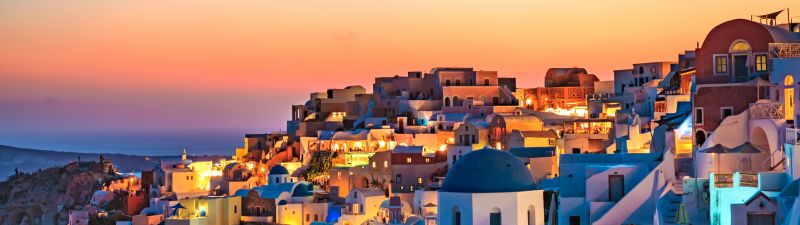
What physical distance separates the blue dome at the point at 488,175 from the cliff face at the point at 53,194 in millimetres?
49859

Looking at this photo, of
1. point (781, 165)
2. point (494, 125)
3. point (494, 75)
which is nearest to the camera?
point (781, 165)

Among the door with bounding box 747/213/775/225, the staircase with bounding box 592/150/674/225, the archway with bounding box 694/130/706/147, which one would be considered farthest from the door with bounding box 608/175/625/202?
the door with bounding box 747/213/775/225

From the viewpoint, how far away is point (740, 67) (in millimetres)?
28922

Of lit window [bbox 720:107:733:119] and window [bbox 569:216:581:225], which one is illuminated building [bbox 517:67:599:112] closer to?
lit window [bbox 720:107:733:119]

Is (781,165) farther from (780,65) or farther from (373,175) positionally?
(373,175)

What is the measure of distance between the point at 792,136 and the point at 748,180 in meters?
1.15

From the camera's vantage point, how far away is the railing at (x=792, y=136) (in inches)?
847

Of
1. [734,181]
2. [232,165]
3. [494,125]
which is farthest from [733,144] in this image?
[232,165]

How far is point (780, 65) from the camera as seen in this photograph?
25578 mm

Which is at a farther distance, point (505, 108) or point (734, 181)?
point (505, 108)

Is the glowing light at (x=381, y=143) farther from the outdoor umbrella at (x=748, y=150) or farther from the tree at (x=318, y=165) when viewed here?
the outdoor umbrella at (x=748, y=150)

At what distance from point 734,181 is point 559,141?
790 inches

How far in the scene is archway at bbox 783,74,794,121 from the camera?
25188mm

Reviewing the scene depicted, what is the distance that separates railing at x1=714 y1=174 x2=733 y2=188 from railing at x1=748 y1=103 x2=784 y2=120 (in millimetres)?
3481
